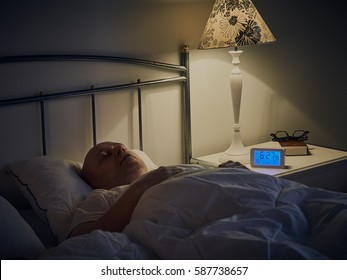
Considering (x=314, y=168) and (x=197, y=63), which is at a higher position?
(x=197, y=63)

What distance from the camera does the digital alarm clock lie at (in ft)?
8.48

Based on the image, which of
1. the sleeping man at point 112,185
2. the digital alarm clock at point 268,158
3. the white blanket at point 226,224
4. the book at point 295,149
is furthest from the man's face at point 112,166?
the book at point 295,149

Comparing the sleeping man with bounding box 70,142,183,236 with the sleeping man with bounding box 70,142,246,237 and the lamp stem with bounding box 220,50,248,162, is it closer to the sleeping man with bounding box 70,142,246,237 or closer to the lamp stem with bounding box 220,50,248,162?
the sleeping man with bounding box 70,142,246,237

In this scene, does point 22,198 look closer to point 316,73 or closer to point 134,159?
point 134,159

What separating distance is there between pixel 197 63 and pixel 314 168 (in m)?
0.80

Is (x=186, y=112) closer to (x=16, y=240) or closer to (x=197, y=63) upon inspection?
(x=197, y=63)

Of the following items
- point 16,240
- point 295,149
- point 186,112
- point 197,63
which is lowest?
point 16,240

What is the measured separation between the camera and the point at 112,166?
214cm

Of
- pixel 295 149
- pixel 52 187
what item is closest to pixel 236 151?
pixel 295 149

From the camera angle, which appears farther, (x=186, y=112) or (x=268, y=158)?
(x=186, y=112)

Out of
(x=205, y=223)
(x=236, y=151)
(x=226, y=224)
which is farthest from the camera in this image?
(x=236, y=151)
